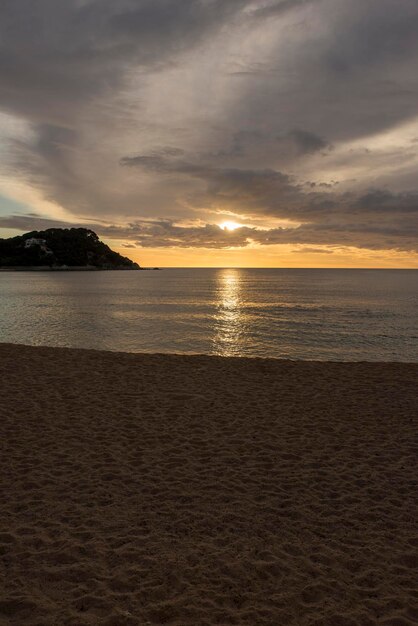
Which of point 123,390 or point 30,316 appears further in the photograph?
point 30,316

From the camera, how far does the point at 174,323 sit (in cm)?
3994

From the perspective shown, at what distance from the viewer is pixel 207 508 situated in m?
6.88

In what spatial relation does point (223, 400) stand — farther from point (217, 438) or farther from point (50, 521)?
point (50, 521)

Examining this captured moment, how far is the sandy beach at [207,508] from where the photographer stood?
4879mm

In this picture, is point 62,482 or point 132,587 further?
point 62,482

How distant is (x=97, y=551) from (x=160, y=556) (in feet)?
2.88

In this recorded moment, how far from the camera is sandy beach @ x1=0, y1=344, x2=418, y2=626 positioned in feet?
16.0

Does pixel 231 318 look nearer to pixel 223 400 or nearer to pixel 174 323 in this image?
pixel 174 323

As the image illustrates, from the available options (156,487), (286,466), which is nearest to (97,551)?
(156,487)

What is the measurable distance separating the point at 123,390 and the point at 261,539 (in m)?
8.92

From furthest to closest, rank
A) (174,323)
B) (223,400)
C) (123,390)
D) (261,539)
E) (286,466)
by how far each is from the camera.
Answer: (174,323), (123,390), (223,400), (286,466), (261,539)

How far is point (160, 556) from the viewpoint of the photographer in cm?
564

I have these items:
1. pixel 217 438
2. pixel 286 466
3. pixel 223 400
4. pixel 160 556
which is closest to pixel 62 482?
pixel 160 556

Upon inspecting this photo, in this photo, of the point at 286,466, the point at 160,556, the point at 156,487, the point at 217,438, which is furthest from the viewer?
the point at 217,438
